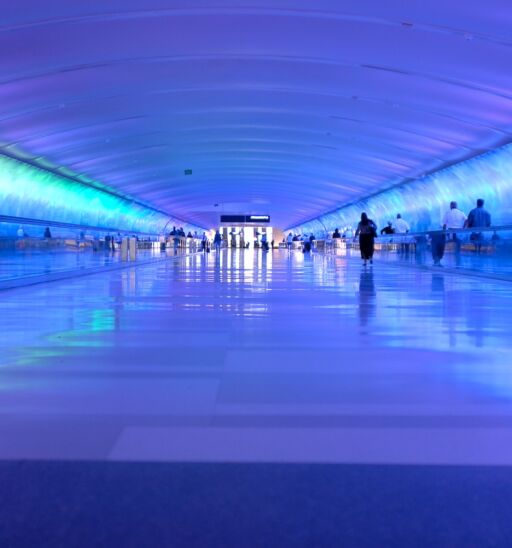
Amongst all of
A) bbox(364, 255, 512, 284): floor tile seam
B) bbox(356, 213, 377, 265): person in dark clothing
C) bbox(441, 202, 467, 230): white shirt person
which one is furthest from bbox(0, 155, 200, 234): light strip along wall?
bbox(441, 202, 467, 230): white shirt person

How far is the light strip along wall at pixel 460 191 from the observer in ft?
87.0

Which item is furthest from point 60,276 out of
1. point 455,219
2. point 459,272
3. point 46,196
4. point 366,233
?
point 46,196

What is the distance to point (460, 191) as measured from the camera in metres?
31.6

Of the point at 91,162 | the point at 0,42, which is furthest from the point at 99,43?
the point at 91,162

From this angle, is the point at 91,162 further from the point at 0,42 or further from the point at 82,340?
the point at 82,340

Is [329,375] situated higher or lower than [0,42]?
lower

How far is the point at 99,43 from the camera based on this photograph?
14.4 meters

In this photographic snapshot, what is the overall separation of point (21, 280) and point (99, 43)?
14.5ft

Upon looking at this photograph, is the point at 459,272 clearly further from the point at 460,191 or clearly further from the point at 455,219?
the point at 460,191

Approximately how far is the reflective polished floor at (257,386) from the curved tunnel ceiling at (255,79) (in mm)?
5927

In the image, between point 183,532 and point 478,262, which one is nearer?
point 183,532

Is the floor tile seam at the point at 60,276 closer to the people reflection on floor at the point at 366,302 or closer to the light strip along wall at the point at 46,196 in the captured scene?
the light strip along wall at the point at 46,196

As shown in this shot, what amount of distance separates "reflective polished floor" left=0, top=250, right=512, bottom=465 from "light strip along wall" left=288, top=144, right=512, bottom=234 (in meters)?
18.7

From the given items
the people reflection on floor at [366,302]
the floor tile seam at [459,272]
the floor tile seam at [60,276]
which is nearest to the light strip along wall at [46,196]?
the floor tile seam at [60,276]
